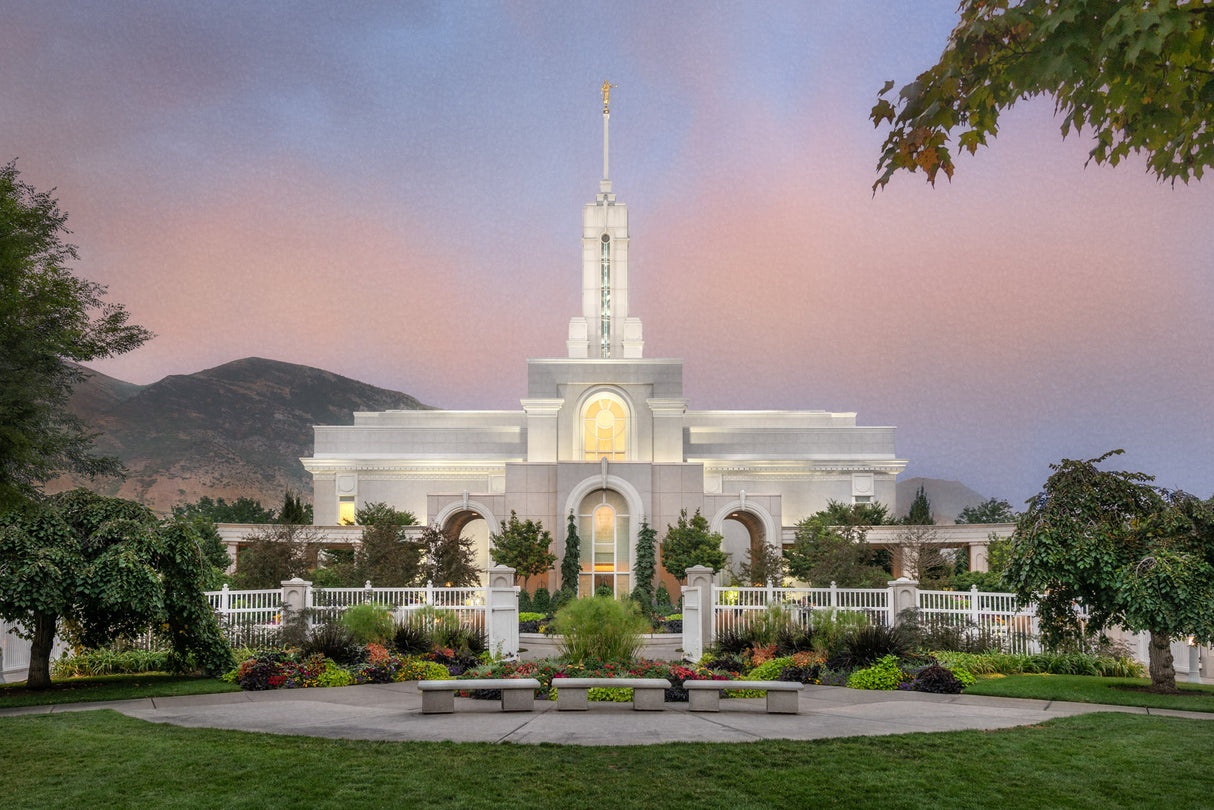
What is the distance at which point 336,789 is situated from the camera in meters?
6.42

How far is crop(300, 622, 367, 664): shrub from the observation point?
14.1 m

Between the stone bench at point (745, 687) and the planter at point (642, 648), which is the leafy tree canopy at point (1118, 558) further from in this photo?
the planter at point (642, 648)

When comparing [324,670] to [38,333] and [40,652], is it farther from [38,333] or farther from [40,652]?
[38,333]

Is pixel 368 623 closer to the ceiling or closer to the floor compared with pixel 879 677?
closer to the ceiling

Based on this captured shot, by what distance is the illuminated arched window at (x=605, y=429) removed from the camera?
3631 cm

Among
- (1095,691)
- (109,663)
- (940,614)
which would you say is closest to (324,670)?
(109,663)

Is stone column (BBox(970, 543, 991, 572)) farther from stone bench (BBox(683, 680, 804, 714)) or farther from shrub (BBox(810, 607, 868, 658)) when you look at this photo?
stone bench (BBox(683, 680, 804, 714))

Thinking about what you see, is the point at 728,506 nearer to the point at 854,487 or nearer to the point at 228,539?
the point at 854,487

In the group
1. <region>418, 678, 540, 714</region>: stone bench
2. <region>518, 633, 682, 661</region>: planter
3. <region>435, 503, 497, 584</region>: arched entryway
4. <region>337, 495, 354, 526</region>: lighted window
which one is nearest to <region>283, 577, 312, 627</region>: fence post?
<region>518, 633, 682, 661</region>: planter

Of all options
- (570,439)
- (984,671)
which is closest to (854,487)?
(570,439)

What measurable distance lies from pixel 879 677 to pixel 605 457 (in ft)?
66.4

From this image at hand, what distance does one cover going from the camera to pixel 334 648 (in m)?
14.2

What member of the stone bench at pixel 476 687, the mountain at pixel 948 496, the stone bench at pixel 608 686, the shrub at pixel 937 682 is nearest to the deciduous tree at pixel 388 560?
the stone bench at pixel 476 687

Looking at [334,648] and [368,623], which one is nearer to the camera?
[334,648]
